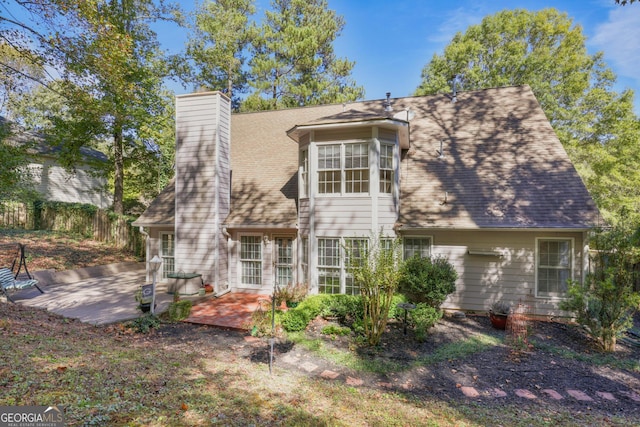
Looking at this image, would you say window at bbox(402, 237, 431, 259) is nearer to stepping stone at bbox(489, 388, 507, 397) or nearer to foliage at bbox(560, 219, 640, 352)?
foliage at bbox(560, 219, 640, 352)

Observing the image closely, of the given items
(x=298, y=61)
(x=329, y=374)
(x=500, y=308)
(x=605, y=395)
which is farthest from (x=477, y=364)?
(x=298, y=61)

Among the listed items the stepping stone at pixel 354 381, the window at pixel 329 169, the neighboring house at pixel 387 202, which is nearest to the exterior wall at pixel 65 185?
the neighboring house at pixel 387 202

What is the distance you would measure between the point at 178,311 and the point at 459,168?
10040 mm

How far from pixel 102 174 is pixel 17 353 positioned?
1817 centimetres

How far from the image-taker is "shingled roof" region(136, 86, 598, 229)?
9430 millimetres

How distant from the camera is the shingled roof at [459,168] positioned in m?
9.43

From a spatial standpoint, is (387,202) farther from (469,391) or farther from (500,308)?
(469,391)

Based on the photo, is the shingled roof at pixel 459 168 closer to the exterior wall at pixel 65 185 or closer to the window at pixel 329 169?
the window at pixel 329 169

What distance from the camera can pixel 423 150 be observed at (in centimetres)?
1208

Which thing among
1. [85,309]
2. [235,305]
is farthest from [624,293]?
[85,309]

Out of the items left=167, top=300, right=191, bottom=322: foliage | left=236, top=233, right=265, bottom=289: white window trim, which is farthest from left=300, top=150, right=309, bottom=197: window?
left=167, top=300, right=191, bottom=322: foliage

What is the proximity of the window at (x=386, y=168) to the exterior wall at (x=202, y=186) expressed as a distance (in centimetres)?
559

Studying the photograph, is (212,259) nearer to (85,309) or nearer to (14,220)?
(85,309)

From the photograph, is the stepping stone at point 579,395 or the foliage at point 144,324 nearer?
the stepping stone at point 579,395
